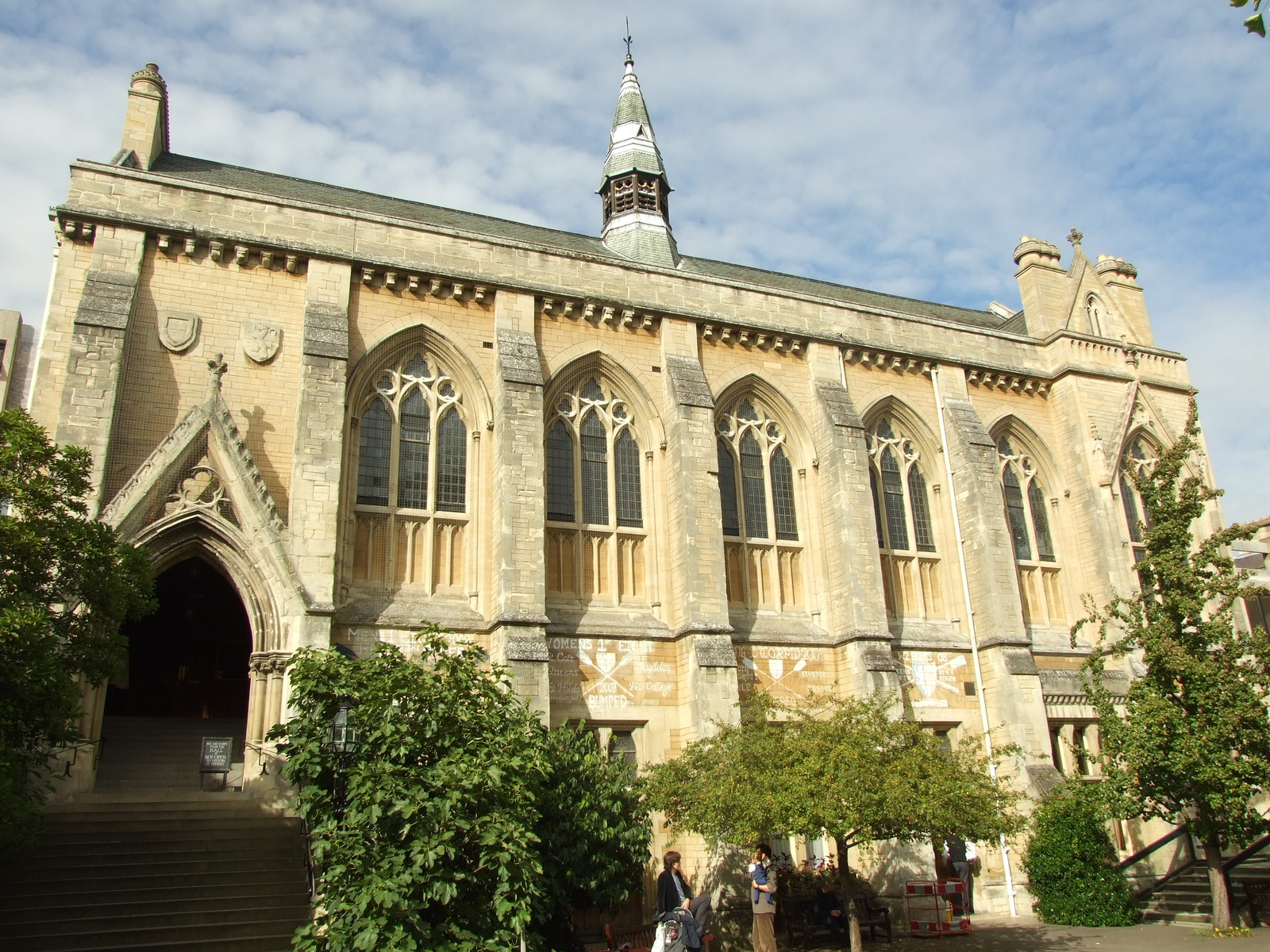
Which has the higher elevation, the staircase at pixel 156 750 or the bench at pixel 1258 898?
the staircase at pixel 156 750

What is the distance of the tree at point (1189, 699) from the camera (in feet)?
51.7

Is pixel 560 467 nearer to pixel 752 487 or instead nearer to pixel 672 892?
pixel 752 487

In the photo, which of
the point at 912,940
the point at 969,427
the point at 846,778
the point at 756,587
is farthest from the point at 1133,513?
the point at 846,778

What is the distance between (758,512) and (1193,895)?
1057 cm

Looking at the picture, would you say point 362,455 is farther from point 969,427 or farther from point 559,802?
point 969,427

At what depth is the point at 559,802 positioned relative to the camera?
14070 mm

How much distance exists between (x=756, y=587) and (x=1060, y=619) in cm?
842

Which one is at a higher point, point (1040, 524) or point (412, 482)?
point (1040, 524)

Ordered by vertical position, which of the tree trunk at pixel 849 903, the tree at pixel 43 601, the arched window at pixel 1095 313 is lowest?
the tree trunk at pixel 849 903

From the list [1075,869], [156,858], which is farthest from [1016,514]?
[156,858]

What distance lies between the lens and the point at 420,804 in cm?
1080

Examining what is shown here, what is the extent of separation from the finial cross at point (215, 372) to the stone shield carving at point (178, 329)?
2.39ft

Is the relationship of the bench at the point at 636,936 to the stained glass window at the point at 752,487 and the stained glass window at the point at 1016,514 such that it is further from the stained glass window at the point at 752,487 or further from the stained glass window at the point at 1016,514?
the stained glass window at the point at 1016,514

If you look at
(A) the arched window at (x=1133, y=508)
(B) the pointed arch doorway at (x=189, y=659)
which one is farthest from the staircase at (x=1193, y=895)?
(B) the pointed arch doorway at (x=189, y=659)
